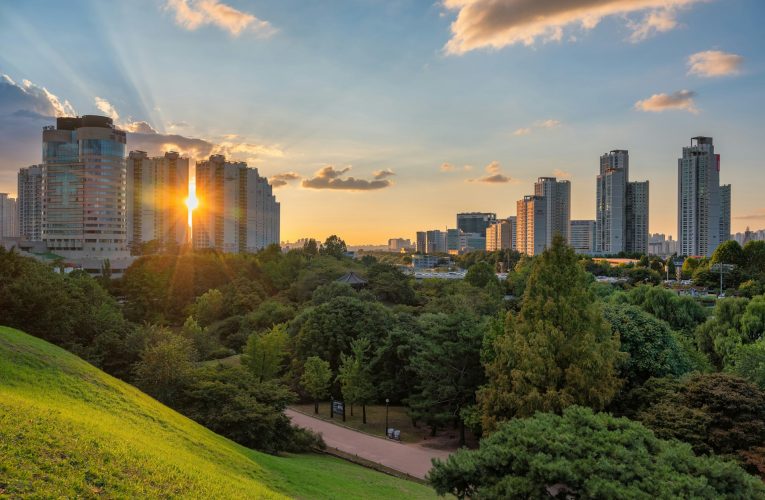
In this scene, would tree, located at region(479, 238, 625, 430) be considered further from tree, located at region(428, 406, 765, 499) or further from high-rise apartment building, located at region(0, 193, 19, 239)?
high-rise apartment building, located at region(0, 193, 19, 239)

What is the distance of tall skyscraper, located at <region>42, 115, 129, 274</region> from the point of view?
66.2 meters

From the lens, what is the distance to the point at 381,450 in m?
18.3

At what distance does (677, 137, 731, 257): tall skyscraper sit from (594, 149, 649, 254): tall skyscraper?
38.3 feet

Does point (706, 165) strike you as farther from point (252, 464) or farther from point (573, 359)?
point (252, 464)

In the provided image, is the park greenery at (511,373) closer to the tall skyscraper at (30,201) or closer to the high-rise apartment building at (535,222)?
the tall skyscraper at (30,201)

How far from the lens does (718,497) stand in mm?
7883

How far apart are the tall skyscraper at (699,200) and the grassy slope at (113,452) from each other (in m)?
99.6

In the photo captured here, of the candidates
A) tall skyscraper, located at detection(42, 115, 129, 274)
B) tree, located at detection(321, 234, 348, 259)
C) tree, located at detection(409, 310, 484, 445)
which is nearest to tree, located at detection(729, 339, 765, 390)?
tree, located at detection(409, 310, 484, 445)

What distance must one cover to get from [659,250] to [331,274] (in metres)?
191

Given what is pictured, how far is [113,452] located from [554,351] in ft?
39.0

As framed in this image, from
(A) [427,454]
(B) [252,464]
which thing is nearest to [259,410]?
(B) [252,464]

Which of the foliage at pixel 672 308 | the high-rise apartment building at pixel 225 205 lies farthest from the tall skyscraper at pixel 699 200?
the high-rise apartment building at pixel 225 205

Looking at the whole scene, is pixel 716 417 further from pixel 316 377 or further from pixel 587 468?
pixel 316 377

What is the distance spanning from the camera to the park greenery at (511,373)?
9.00 metres
